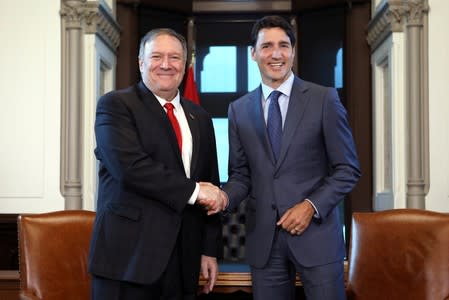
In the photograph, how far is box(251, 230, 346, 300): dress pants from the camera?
2344mm

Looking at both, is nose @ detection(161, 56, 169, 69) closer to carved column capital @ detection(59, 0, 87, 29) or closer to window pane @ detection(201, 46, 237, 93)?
carved column capital @ detection(59, 0, 87, 29)

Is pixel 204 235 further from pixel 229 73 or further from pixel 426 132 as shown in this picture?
pixel 229 73

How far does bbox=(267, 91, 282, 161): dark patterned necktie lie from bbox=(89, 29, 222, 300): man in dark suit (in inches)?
9.2

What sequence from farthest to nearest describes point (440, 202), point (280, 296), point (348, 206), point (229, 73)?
1. point (229, 73)
2. point (348, 206)
3. point (440, 202)
4. point (280, 296)

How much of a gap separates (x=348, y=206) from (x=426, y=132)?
4.78ft

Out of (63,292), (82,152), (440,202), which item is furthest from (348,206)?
(63,292)

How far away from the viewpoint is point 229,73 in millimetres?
6918

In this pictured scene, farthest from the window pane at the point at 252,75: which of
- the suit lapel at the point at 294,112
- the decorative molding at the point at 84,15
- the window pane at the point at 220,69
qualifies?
the suit lapel at the point at 294,112

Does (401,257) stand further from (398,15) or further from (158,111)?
(398,15)

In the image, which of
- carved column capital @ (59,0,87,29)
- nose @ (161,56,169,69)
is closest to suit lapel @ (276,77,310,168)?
nose @ (161,56,169,69)

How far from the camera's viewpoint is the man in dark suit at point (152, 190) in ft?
7.30

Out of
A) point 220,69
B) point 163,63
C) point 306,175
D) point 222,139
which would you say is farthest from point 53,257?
point 220,69

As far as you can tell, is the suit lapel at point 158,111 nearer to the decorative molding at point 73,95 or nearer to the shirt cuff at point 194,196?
the shirt cuff at point 194,196

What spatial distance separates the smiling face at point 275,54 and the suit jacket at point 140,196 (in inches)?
16.1
